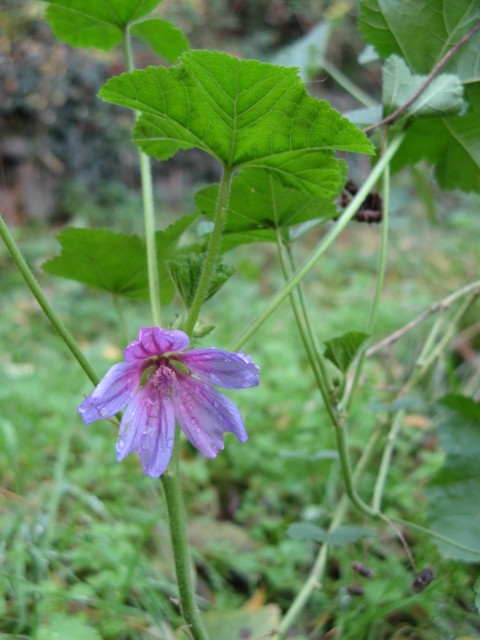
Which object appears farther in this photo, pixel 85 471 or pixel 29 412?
pixel 29 412

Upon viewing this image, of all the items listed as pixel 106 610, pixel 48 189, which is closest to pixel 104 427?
pixel 106 610

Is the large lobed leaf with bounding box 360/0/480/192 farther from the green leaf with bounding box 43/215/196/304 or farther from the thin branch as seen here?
the green leaf with bounding box 43/215/196/304

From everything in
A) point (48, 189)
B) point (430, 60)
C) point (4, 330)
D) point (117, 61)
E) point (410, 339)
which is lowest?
point (430, 60)

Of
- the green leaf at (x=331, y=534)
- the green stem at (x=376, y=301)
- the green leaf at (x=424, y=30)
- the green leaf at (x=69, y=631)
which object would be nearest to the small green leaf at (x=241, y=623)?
the green leaf at (x=331, y=534)

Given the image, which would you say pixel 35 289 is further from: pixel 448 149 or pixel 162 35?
pixel 448 149

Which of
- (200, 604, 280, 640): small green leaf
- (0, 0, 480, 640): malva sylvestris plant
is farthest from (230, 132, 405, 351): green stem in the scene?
(200, 604, 280, 640): small green leaf

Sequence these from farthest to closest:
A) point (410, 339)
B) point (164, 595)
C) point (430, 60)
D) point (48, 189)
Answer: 1. point (48, 189)
2. point (410, 339)
3. point (164, 595)
4. point (430, 60)

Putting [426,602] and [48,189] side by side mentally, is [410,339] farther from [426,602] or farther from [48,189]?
[48,189]
